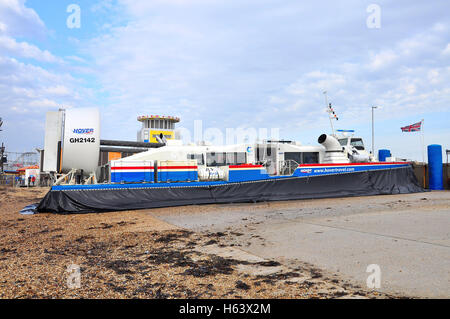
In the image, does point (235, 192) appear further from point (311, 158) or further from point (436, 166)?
point (436, 166)

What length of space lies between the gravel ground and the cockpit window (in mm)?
8500

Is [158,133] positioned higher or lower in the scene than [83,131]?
higher

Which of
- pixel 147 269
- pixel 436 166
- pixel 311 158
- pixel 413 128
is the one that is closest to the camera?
pixel 147 269

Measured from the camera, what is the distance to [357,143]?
480 inches

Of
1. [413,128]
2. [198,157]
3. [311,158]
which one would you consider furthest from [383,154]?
[198,157]

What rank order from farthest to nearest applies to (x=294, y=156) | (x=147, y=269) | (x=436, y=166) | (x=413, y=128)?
(x=413, y=128)
(x=436, y=166)
(x=294, y=156)
(x=147, y=269)

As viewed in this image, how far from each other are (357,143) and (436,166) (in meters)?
4.21

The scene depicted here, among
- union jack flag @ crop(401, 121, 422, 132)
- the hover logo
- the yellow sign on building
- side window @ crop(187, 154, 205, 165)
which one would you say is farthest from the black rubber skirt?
the yellow sign on building

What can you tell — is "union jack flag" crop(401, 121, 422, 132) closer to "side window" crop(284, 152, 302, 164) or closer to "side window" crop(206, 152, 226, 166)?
"side window" crop(284, 152, 302, 164)

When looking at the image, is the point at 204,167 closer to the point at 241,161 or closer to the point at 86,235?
the point at 241,161

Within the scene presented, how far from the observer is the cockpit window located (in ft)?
39.8

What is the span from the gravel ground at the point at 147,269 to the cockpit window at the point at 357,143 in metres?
A: 8.50

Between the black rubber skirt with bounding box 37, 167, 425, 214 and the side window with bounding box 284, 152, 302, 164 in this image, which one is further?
the side window with bounding box 284, 152, 302, 164

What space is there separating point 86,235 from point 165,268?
2591mm
